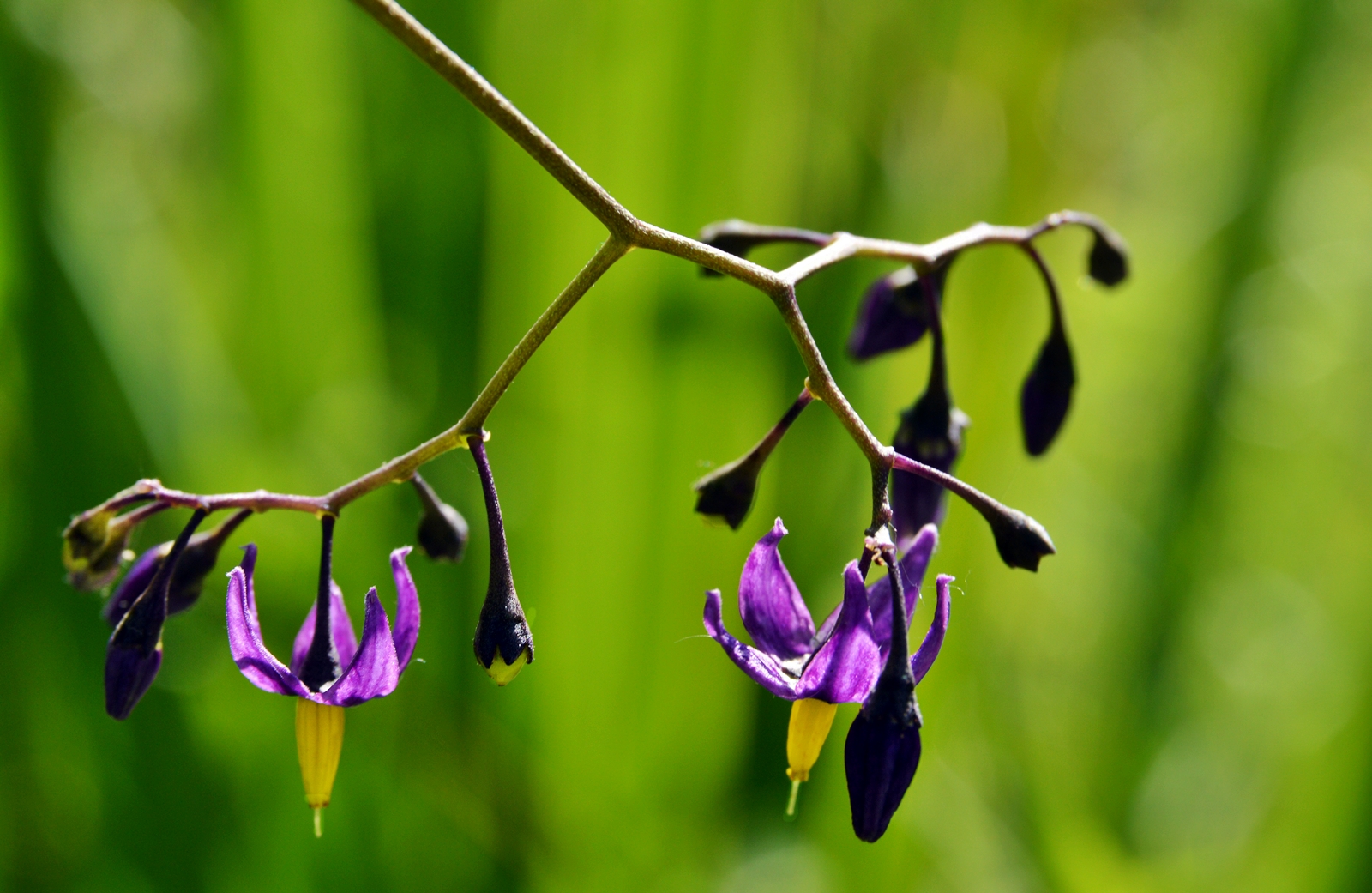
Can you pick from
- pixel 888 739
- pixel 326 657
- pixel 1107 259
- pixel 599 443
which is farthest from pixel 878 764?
pixel 599 443

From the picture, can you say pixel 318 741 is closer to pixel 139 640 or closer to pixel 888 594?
pixel 139 640

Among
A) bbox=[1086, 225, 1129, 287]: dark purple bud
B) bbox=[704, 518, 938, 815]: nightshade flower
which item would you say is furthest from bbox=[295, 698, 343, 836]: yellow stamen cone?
bbox=[1086, 225, 1129, 287]: dark purple bud

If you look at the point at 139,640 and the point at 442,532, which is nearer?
the point at 139,640

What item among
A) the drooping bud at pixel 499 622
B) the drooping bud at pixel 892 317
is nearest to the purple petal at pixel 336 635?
the drooping bud at pixel 499 622

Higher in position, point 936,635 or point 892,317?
point 892,317

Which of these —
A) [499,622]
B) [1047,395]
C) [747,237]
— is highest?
[747,237]

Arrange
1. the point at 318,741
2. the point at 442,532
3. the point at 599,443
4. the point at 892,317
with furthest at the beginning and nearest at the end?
the point at 599,443, the point at 892,317, the point at 442,532, the point at 318,741
